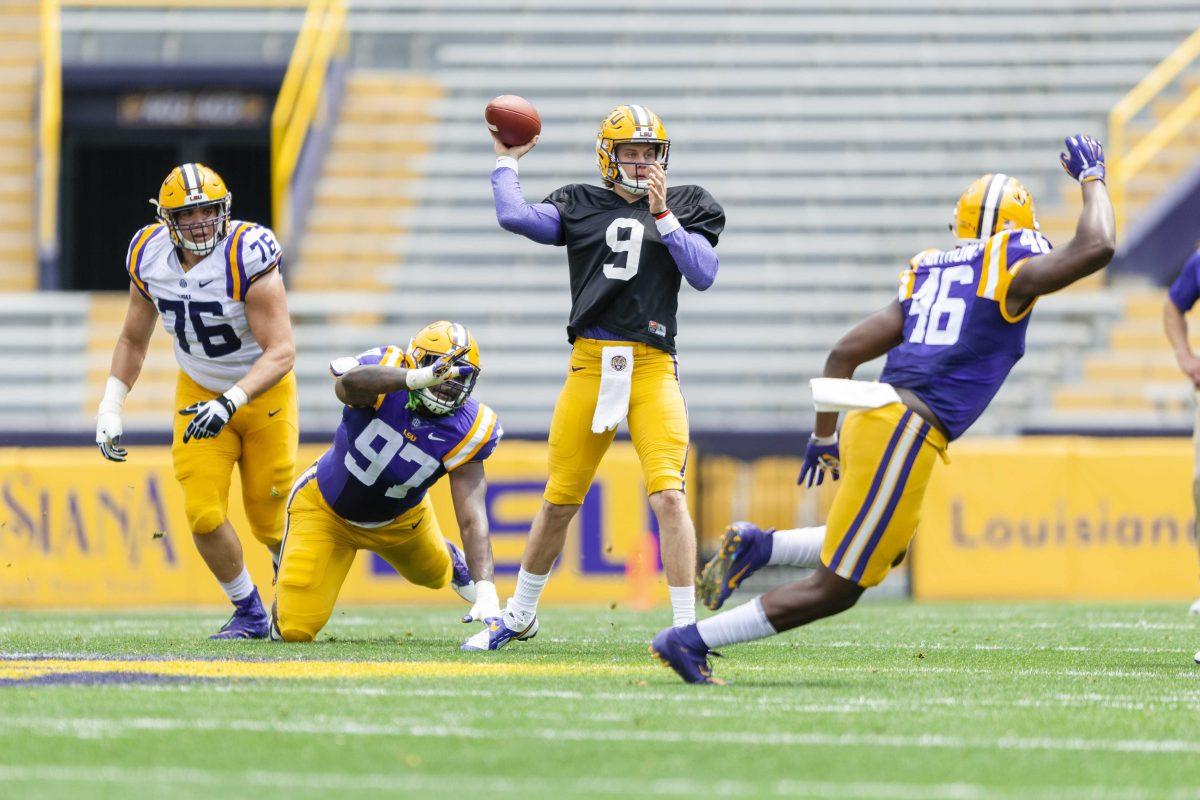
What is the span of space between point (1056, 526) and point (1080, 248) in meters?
6.17

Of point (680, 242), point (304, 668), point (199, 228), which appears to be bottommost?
point (304, 668)

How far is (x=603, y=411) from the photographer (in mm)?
5941

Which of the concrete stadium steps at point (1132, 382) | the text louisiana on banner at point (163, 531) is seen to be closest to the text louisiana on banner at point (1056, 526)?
the concrete stadium steps at point (1132, 382)

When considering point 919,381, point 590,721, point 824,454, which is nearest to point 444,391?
point 824,454

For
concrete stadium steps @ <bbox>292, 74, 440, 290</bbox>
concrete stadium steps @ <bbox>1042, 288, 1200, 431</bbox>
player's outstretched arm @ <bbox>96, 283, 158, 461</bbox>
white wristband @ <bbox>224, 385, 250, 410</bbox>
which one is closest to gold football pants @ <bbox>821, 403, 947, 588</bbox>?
white wristband @ <bbox>224, 385, 250, 410</bbox>

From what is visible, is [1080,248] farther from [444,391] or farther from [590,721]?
[444,391]

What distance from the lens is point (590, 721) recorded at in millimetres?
4352

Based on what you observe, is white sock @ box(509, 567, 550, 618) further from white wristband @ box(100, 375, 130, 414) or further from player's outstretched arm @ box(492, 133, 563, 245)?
white wristband @ box(100, 375, 130, 414)

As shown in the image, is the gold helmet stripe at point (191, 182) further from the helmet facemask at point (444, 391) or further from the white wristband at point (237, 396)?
the helmet facemask at point (444, 391)

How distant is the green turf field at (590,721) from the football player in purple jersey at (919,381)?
26 cm

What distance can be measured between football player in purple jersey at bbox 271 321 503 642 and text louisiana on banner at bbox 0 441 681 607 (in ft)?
11.8

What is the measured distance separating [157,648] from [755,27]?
36.1 ft

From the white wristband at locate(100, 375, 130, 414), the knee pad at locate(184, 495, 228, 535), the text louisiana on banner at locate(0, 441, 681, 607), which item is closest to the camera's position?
the knee pad at locate(184, 495, 228, 535)

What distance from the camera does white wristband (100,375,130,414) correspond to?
6863 millimetres
